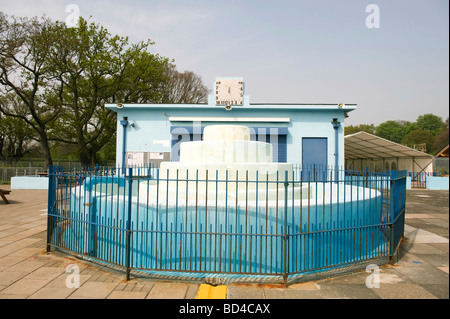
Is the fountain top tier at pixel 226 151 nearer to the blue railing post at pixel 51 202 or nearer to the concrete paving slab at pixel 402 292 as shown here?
the blue railing post at pixel 51 202

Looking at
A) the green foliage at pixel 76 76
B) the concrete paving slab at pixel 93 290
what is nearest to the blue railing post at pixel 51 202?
the concrete paving slab at pixel 93 290

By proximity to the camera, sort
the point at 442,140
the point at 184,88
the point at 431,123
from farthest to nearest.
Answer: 1. the point at 431,123
2. the point at 184,88
3. the point at 442,140

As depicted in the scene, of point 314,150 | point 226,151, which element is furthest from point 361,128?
point 226,151

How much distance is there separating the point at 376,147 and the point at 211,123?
18.4m

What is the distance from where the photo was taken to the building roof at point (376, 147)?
75.2 feet

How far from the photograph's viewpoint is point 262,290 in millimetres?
4164

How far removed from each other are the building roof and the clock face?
1177cm

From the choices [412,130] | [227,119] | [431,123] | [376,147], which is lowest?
[376,147]

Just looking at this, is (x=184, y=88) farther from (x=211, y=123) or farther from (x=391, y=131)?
(x=391, y=131)

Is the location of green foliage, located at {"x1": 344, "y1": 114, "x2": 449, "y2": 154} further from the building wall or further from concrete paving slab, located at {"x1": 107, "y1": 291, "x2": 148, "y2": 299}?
concrete paving slab, located at {"x1": 107, "y1": 291, "x2": 148, "y2": 299}

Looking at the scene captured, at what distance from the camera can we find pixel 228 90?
1410cm

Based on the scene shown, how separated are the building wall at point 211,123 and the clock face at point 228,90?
1.63ft
